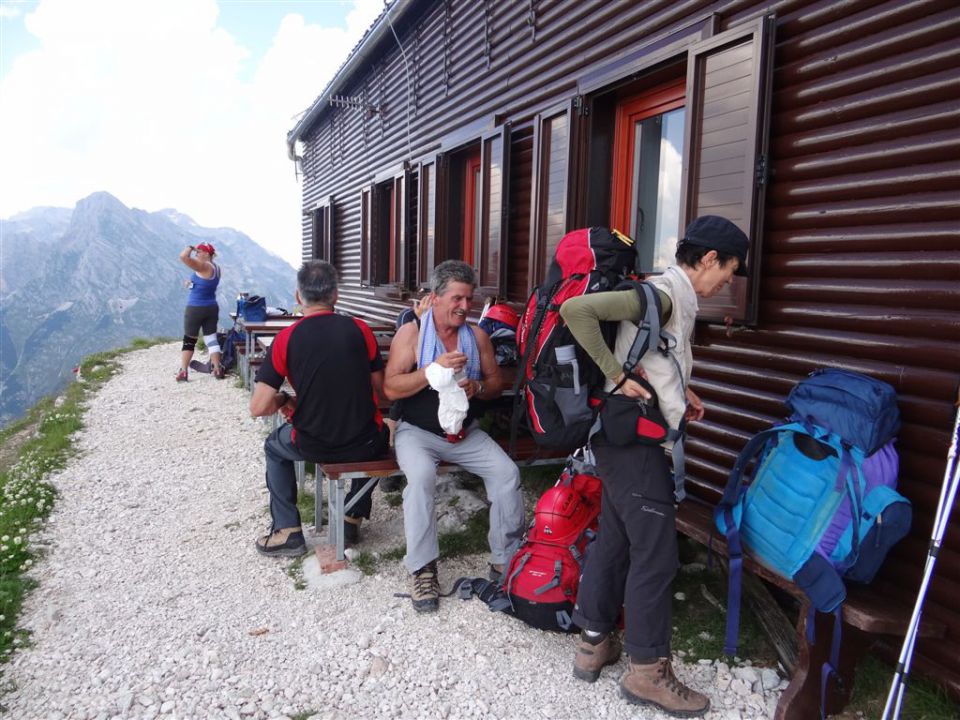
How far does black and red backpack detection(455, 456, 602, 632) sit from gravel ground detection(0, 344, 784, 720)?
13 centimetres

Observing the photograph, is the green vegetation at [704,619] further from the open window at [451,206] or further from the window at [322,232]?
the window at [322,232]

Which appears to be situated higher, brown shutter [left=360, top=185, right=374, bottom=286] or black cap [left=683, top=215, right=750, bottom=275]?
brown shutter [left=360, top=185, right=374, bottom=286]

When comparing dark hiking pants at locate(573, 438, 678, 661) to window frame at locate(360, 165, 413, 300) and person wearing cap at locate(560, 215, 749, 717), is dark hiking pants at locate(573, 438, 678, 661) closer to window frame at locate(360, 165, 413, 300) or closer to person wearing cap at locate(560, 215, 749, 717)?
Answer: person wearing cap at locate(560, 215, 749, 717)

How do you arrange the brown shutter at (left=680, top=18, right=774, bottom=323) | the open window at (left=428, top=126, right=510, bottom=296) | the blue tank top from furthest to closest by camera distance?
the blue tank top < the open window at (left=428, top=126, right=510, bottom=296) < the brown shutter at (left=680, top=18, right=774, bottom=323)

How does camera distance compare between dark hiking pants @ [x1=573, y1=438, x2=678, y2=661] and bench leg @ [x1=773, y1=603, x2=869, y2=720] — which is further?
dark hiking pants @ [x1=573, y1=438, x2=678, y2=661]

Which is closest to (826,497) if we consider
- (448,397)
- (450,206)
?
(448,397)

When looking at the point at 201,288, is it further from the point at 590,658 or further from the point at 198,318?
the point at 590,658

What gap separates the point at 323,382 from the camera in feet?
12.7

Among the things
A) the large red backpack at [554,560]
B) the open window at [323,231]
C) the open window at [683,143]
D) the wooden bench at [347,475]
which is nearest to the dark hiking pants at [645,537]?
the large red backpack at [554,560]

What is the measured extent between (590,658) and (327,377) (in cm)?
207

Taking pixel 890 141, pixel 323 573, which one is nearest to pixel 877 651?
pixel 890 141

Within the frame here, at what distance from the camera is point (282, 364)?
12.7ft

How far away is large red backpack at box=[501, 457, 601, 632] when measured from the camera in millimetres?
3232

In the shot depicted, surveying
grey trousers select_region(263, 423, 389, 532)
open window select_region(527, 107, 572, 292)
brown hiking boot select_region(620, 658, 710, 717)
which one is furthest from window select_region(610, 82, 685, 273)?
brown hiking boot select_region(620, 658, 710, 717)
